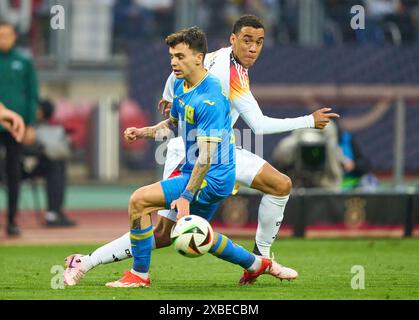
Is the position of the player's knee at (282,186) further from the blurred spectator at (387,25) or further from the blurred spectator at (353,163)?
the blurred spectator at (387,25)

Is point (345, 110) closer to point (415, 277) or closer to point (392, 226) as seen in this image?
point (392, 226)

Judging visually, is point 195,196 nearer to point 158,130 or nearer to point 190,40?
point 158,130

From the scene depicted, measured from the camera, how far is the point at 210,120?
8.42 meters

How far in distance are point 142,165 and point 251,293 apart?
49.3 ft

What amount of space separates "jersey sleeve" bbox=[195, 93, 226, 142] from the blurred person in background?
652 centimetres

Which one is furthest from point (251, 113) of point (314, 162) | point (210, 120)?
point (314, 162)

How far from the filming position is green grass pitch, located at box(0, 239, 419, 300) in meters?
8.55

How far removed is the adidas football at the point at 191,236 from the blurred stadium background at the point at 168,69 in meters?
11.5

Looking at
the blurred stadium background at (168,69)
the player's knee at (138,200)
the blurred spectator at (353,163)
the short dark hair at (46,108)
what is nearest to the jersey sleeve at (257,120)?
the player's knee at (138,200)

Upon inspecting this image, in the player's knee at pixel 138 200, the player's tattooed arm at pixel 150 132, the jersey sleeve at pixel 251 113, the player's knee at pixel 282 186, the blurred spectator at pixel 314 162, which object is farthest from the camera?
the blurred spectator at pixel 314 162

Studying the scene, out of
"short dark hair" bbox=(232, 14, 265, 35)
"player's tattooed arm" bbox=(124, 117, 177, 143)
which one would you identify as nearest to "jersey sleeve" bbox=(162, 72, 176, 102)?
"player's tattooed arm" bbox=(124, 117, 177, 143)

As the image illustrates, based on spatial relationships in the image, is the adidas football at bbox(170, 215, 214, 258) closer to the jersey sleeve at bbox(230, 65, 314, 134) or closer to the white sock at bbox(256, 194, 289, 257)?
the jersey sleeve at bbox(230, 65, 314, 134)

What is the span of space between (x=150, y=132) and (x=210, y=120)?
0.74 m

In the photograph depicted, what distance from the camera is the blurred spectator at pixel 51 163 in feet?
53.2
